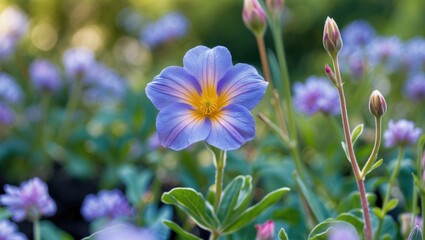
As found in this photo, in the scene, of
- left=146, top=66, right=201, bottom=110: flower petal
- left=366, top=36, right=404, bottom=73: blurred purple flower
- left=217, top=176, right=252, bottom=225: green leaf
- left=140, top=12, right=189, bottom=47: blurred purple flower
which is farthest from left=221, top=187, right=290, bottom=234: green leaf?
left=140, top=12, right=189, bottom=47: blurred purple flower

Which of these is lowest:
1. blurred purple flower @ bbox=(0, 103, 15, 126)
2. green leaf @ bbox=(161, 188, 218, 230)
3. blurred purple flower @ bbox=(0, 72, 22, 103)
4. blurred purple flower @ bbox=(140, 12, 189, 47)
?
green leaf @ bbox=(161, 188, 218, 230)

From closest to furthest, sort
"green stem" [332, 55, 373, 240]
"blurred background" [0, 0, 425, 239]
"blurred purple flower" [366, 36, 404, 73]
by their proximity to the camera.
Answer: "green stem" [332, 55, 373, 240]
"blurred background" [0, 0, 425, 239]
"blurred purple flower" [366, 36, 404, 73]

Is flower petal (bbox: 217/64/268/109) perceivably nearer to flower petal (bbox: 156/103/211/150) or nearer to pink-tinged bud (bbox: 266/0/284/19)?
flower petal (bbox: 156/103/211/150)

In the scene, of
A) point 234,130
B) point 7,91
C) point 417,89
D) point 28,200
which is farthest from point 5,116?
point 234,130

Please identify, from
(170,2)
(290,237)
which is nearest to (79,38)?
(170,2)

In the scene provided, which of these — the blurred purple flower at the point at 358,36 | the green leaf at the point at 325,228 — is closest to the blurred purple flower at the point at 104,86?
the blurred purple flower at the point at 358,36

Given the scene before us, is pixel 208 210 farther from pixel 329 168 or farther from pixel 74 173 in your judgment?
pixel 74 173

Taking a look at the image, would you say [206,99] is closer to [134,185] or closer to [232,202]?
[232,202]
